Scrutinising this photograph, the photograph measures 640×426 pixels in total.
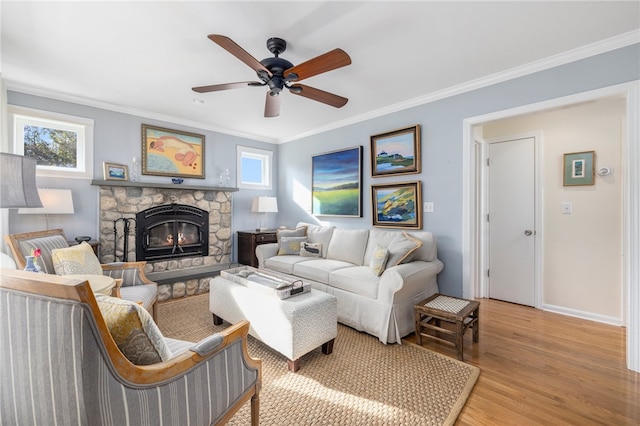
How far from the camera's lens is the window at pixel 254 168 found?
16.4 feet

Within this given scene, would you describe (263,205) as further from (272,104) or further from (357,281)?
(357,281)

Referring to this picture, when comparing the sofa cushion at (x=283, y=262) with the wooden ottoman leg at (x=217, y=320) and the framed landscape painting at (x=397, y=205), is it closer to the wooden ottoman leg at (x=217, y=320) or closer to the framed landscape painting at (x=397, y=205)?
the wooden ottoman leg at (x=217, y=320)

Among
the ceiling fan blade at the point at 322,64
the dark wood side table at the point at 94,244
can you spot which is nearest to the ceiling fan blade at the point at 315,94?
the ceiling fan blade at the point at 322,64

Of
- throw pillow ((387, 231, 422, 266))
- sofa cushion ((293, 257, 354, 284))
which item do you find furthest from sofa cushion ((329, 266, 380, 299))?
throw pillow ((387, 231, 422, 266))

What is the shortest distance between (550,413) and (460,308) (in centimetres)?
84

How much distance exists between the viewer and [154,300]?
255 centimetres

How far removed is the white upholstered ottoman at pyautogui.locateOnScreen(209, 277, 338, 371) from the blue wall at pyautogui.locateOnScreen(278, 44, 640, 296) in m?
1.66

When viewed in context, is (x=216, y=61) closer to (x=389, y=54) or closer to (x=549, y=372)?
(x=389, y=54)

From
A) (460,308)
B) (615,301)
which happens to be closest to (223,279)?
(460,308)

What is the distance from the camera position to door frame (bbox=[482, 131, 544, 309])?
3339 mm

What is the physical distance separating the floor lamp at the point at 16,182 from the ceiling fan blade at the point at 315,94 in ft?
5.77

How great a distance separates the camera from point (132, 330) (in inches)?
35.9

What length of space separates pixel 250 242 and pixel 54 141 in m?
2.77

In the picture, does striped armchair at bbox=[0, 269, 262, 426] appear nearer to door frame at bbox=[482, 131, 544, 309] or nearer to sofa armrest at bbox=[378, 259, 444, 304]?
sofa armrest at bbox=[378, 259, 444, 304]
